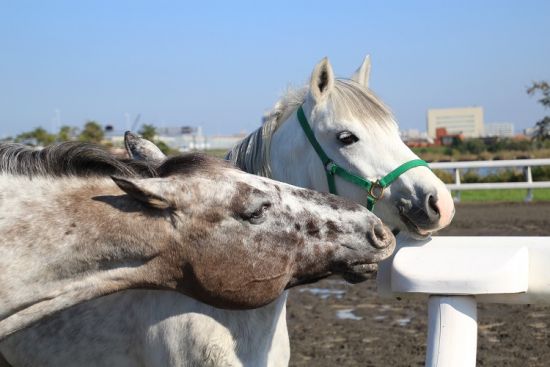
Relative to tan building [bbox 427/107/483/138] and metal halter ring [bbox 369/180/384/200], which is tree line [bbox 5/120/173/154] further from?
tan building [bbox 427/107/483/138]

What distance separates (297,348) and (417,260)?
4.78 metres

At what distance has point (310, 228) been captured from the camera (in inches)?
101

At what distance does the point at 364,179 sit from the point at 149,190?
1.60 meters

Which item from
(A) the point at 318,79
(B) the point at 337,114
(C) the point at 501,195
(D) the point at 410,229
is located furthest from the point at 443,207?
(C) the point at 501,195

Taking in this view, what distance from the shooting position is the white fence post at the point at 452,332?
1.75 m

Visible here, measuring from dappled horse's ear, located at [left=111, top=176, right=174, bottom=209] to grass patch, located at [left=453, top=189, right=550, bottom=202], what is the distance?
17477 millimetres

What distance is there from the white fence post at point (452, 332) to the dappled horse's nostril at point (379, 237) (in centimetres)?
75

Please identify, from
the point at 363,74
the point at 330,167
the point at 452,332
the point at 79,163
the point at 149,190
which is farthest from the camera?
the point at 363,74

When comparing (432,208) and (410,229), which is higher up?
(432,208)

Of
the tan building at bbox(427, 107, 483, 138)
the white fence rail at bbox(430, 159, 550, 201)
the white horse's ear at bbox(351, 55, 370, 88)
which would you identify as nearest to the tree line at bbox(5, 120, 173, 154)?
the white fence rail at bbox(430, 159, 550, 201)

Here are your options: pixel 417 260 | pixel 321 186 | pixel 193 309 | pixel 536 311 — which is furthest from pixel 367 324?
pixel 417 260

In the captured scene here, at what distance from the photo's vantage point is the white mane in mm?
3836

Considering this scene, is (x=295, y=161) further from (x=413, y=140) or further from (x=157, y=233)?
(x=413, y=140)

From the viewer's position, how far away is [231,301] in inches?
99.0
